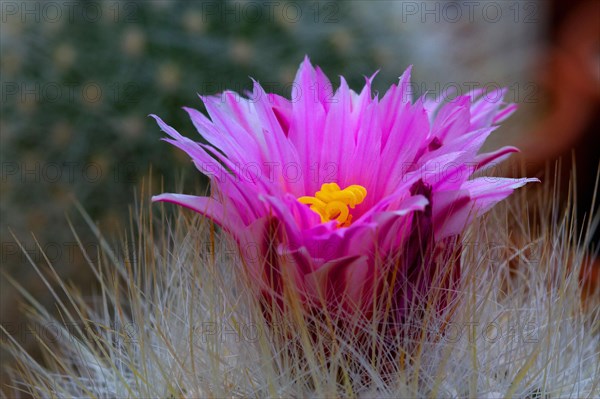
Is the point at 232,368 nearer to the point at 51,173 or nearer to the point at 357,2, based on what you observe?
the point at 51,173

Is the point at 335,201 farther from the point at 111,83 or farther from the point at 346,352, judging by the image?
the point at 111,83

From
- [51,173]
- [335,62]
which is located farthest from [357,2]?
[51,173]

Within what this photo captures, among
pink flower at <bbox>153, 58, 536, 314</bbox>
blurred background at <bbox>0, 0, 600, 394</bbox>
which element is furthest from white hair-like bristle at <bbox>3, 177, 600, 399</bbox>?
blurred background at <bbox>0, 0, 600, 394</bbox>

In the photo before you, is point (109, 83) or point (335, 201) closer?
point (335, 201)

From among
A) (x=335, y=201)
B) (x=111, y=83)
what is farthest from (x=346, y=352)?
(x=111, y=83)

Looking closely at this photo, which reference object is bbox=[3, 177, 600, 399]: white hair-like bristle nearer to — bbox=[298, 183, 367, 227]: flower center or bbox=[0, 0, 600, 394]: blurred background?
bbox=[298, 183, 367, 227]: flower center

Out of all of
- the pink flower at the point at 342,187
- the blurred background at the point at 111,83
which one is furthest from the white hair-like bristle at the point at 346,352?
the blurred background at the point at 111,83

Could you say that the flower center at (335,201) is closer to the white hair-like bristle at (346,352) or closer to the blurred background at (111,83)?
the white hair-like bristle at (346,352)

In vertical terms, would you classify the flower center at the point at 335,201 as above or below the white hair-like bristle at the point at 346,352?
above

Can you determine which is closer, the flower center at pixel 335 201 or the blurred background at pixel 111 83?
the flower center at pixel 335 201
